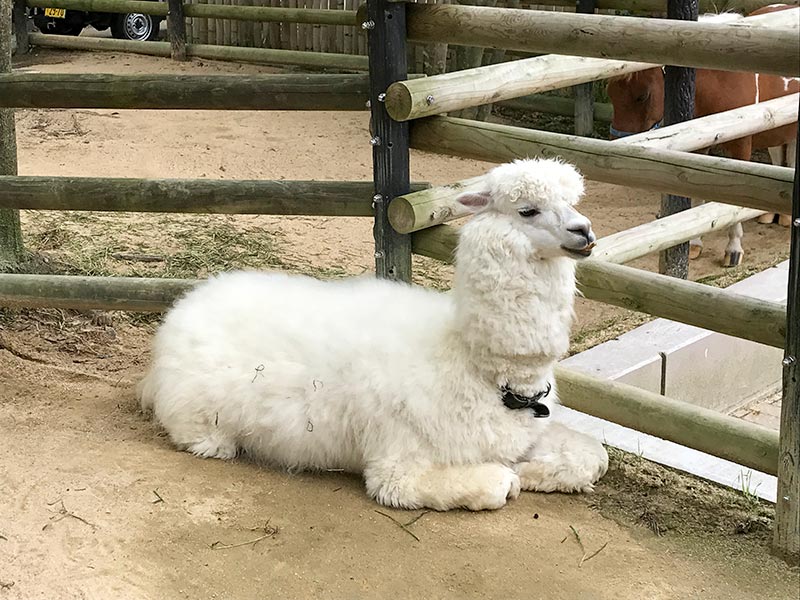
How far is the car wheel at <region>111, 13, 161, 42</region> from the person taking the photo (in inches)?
643

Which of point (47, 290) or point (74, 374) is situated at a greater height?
point (47, 290)

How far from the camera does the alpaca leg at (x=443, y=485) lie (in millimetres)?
3854

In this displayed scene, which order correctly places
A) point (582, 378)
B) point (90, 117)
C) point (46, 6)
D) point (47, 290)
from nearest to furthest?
1. point (582, 378)
2. point (47, 290)
3. point (90, 117)
4. point (46, 6)

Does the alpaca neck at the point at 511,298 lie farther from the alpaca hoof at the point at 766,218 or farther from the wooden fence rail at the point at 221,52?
the wooden fence rail at the point at 221,52

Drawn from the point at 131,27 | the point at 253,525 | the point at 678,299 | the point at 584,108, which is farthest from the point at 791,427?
the point at 131,27

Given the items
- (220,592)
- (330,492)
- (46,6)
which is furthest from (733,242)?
(46,6)

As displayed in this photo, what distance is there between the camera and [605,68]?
17.7ft

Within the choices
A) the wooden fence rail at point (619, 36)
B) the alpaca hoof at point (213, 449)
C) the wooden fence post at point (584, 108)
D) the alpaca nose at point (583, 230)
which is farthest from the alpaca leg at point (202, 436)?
the wooden fence post at point (584, 108)

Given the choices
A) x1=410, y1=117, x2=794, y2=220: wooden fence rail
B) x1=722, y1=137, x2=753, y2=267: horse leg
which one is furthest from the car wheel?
x1=410, y1=117, x2=794, y2=220: wooden fence rail

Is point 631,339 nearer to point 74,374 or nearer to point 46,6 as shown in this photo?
point 74,374

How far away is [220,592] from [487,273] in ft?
4.81

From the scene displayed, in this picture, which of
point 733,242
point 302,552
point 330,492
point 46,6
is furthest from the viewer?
point 46,6

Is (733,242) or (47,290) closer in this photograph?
(47,290)

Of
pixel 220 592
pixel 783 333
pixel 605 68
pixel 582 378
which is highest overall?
pixel 605 68
